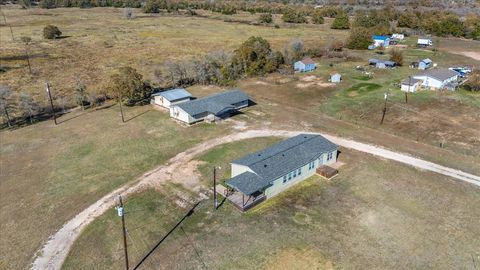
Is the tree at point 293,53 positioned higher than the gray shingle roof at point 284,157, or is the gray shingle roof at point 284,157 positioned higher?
the tree at point 293,53

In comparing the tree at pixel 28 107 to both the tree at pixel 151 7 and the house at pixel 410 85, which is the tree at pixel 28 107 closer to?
the house at pixel 410 85

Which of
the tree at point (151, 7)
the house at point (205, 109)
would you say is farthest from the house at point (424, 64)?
the tree at point (151, 7)

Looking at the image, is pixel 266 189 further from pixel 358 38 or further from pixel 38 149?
pixel 358 38

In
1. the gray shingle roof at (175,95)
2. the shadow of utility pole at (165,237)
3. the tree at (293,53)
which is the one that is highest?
the tree at (293,53)

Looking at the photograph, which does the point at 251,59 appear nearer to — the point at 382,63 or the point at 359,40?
the point at 382,63

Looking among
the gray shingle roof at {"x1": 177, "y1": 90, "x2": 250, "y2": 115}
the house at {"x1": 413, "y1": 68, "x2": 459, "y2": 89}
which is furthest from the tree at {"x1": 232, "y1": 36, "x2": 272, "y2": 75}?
the house at {"x1": 413, "y1": 68, "x2": 459, "y2": 89}

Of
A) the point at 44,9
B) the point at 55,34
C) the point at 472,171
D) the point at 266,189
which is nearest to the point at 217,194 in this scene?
the point at 266,189
